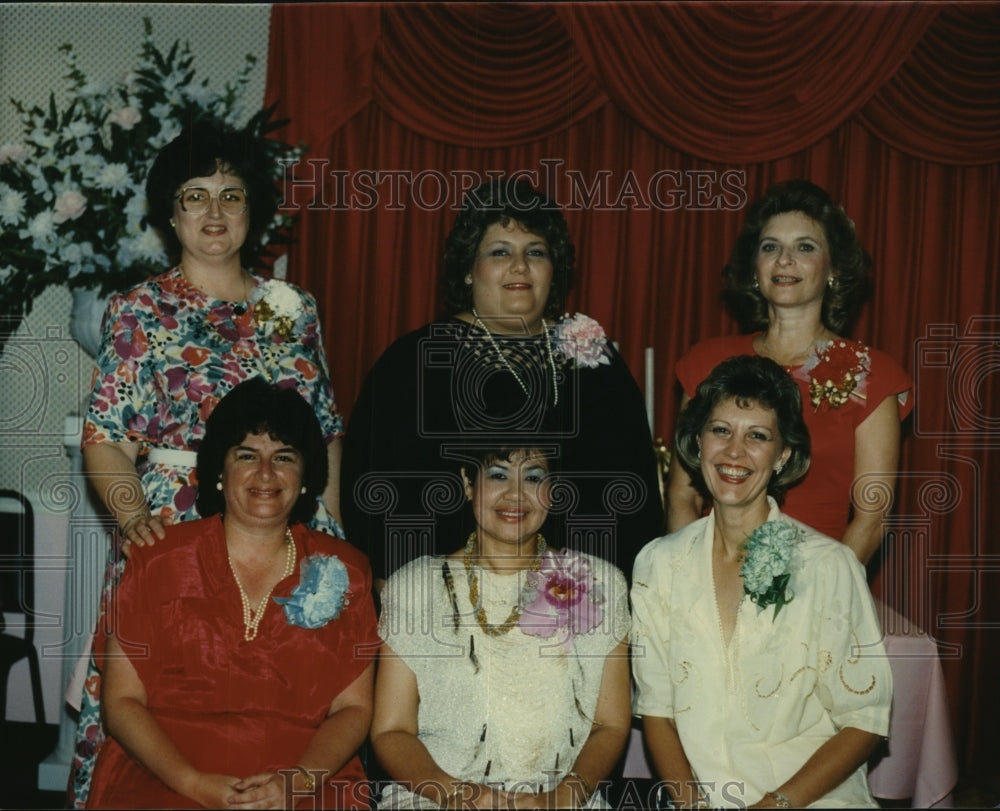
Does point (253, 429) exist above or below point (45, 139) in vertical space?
below

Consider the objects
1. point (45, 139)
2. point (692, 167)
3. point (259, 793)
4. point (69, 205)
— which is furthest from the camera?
point (692, 167)

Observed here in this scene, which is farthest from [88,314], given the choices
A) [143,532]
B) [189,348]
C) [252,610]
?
[252,610]

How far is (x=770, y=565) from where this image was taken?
2.51m

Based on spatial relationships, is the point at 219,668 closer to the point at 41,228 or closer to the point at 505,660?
the point at 505,660

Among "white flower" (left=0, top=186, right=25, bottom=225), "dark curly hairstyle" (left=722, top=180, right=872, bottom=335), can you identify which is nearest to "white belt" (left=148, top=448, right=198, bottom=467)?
"white flower" (left=0, top=186, right=25, bottom=225)

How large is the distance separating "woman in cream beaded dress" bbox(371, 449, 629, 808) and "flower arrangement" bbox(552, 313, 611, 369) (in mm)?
620

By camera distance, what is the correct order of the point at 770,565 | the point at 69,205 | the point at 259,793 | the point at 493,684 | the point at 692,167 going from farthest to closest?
the point at 692,167, the point at 69,205, the point at 493,684, the point at 770,565, the point at 259,793

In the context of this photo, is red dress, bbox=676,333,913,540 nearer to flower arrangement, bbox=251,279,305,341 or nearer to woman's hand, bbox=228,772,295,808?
flower arrangement, bbox=251,279,305,341

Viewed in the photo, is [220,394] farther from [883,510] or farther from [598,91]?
[598,91]

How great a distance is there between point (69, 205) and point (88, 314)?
0.37 meters

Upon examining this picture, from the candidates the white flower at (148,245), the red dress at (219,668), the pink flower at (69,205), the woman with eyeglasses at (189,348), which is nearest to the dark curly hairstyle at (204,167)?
the woman with eyeglasses at (189,348)

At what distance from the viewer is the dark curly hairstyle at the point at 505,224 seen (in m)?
3.29

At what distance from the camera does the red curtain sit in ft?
13.7

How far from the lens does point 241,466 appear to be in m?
2.65
